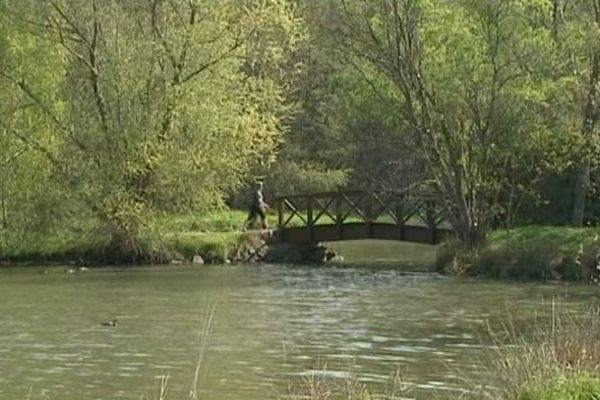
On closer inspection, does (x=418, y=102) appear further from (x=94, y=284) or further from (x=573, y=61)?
(x=94, y=284)

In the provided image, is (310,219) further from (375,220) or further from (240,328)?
(240,328)

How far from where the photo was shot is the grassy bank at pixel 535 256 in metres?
31.0

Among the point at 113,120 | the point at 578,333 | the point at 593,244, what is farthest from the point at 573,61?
the point at 578,333

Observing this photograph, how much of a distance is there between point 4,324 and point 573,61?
1973cm

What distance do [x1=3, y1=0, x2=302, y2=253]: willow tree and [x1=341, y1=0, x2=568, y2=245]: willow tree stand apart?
515cm

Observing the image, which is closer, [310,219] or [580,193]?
[580,193]

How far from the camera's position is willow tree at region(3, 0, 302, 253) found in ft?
126

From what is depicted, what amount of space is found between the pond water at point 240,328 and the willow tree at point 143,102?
394cm

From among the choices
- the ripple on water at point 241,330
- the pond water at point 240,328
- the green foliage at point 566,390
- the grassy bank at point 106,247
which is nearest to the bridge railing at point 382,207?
the grassy bank at point 106,247

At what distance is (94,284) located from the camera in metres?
31.6

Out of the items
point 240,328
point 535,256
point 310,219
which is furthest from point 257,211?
point 240,328

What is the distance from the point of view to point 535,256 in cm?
3272

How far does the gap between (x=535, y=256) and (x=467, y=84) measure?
569 cm

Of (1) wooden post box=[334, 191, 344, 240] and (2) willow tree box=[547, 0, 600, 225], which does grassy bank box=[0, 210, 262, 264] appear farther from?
(2) willow tree box=[547, 0, 600, 225]
